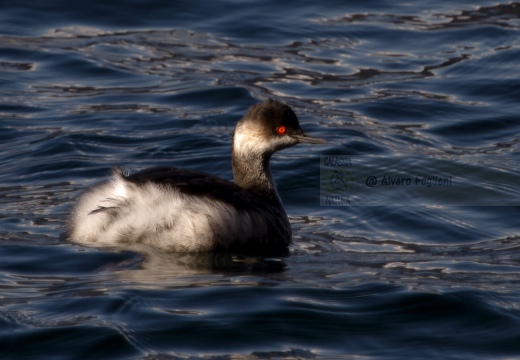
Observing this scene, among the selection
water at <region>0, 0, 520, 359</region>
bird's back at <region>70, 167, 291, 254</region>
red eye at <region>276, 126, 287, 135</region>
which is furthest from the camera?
red eye at <region>276, 126, 287, 135</region>

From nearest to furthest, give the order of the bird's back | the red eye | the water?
the water → the bird's back → the red eye

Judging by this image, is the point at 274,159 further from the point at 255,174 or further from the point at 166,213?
the point at 166,213

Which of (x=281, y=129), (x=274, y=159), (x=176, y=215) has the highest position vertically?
(x=281, y=129)

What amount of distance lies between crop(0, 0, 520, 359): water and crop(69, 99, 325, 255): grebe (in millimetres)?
116

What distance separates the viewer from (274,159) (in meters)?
10.2

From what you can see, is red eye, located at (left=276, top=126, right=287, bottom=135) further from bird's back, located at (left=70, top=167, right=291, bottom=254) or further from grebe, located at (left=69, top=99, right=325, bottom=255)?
bird's back, located at (left=70, top=167, right=291, bottom=254)

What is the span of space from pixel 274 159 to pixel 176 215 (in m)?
3.04

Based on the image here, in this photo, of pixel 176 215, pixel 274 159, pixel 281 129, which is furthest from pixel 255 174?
pixel 274 159

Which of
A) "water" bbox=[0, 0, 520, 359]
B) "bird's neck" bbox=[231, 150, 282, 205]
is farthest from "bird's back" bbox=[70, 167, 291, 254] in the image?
"bird's neck" bbox=[231, 150, 282, 205]

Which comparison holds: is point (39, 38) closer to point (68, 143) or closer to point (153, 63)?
point (153, 63)

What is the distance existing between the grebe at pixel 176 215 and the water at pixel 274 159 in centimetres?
12

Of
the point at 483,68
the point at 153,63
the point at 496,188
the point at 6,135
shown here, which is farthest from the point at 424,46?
the point at 6,135

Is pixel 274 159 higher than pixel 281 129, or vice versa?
pixel 281 129

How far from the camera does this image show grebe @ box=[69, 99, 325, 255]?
720 centimetres
